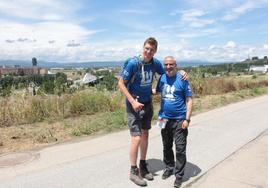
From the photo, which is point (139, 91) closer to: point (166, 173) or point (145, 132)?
point (145, 132)

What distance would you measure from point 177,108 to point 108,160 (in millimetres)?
1770

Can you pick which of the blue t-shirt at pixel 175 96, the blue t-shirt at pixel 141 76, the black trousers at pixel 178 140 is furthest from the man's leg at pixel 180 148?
the blue t-shirt at pixel 141 76

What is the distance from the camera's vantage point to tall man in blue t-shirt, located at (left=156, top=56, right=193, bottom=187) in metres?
5.19

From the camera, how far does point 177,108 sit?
5238mm

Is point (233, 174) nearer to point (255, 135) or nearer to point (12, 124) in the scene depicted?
point (255, 135)

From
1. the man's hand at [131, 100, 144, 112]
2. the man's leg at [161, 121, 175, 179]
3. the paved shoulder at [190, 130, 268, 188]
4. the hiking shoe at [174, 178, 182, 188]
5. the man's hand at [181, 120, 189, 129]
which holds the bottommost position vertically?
the paved shoulder at [190, 130, 268, 188]

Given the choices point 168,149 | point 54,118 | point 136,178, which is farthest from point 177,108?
point 54,118

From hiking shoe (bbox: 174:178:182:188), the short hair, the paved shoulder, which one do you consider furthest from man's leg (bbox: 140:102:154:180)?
the short hair

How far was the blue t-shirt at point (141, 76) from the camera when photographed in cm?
506

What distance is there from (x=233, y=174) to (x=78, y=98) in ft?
23.0

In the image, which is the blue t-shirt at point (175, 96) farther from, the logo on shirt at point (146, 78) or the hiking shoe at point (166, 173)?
the hiking shoe at point (166, 173)

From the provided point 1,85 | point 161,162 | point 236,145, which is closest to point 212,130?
point 236,145

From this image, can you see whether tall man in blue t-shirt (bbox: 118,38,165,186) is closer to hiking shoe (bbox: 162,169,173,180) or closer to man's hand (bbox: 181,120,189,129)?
hiking shoe (bbox: 162,169,173,180)

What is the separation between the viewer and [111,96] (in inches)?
519
